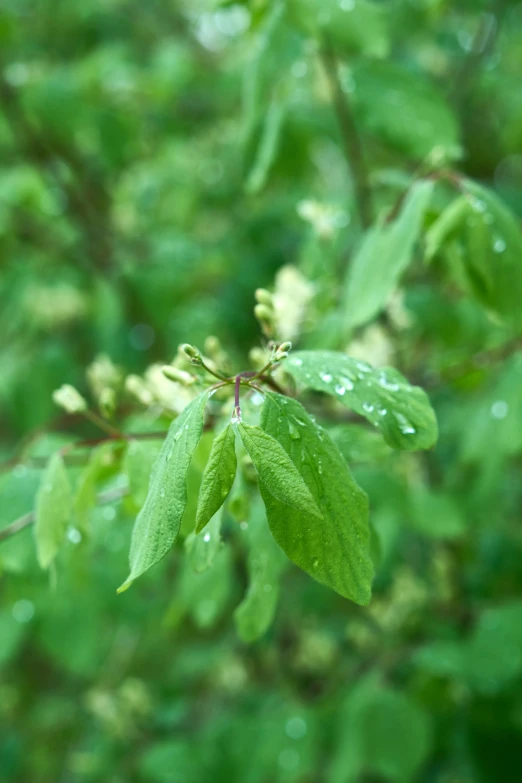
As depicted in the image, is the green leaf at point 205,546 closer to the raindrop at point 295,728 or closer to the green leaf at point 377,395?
the green leaf at point 377,395

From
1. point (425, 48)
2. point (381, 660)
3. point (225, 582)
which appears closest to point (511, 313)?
point (225, 582)

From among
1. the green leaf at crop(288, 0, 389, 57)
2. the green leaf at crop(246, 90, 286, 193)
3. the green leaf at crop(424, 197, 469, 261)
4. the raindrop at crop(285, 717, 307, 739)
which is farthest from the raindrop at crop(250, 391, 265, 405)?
the raindrop at crop(285, 717, 307, 739)

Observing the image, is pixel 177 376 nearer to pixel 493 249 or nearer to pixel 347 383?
pixel 347 383

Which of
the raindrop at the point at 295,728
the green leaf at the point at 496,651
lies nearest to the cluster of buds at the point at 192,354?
the green leaf at the point at 496,651

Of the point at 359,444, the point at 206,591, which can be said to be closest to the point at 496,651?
the point at 206,591

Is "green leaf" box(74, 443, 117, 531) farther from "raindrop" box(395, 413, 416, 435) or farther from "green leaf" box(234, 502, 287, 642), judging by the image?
"raindrop" box(395, 413, 416, 435)
